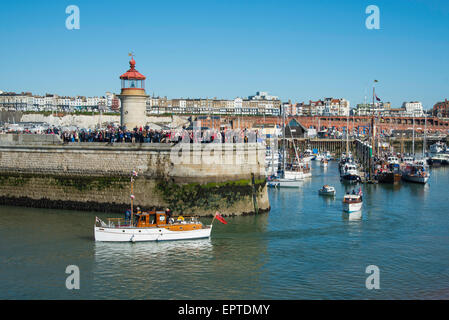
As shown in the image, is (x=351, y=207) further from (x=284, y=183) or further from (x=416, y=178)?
(x=416, y=178)

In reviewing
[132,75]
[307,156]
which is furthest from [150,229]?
[307,156]

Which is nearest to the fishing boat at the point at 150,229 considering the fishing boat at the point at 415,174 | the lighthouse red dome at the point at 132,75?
the lighthouse red dome at the point at 132,75

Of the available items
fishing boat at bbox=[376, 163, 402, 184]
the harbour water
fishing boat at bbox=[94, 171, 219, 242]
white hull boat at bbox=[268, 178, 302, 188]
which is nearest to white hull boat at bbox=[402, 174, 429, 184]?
fishing boat at bbox=[376, 163, 402, 184]

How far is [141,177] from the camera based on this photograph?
32719 mm

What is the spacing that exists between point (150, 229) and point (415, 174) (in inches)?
1573

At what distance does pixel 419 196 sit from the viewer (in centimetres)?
4634

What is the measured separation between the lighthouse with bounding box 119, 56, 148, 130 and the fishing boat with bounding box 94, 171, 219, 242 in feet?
50.2

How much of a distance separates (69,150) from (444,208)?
28535 millimetres

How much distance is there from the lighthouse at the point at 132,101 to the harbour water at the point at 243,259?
1026 cm

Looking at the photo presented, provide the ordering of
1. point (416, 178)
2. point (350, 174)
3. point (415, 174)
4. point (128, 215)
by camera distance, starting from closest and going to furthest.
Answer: point (128, 215) < point (350, 174) < point (416, 178) < point (415, 174)

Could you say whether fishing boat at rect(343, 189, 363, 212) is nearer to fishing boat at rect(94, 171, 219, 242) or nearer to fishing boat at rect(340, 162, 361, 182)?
fishing boat at rect(94, 171, 219, 242)
